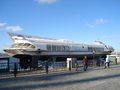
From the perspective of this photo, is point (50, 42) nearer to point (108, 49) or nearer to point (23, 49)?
point (23, 49)

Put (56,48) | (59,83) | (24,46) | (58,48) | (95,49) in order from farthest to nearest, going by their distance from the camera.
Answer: (95,49)
(58,48)
(56,48)
(24,46)
(59,83)

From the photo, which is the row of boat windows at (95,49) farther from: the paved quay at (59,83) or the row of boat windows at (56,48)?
the paved quay at (59,83)

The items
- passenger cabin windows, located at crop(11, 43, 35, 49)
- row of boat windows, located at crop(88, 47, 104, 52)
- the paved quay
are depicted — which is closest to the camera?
the paved quay

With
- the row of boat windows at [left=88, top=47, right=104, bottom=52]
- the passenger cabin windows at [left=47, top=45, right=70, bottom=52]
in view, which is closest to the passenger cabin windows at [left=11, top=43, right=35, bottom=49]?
the passenger cabin windows at [left=47, top=45, right=70, bottom=52]

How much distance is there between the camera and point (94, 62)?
41.5 m

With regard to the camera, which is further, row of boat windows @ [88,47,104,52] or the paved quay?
row of boat windows @ [88,47,104,52]

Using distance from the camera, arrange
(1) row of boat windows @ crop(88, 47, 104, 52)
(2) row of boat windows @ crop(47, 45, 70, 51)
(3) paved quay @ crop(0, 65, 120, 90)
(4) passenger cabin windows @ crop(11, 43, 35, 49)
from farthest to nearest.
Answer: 1. (1) row of boat windows @ crop(88, 47, 104, 52)
2. (2) row of boat windows @ crop(47, 45, 70, 51)
3. (4) passenger cabin windows @ crop(11, 43, 35, 49)
4. (3) paved quay @ crop(0, 65, 120, 90)

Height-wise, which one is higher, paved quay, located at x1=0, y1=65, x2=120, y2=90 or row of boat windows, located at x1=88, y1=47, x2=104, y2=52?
row of boat windows, located at x1=88, y1=47, x2=104, y2=52

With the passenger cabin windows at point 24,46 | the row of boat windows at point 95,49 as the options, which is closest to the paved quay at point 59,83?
the passenger cabin windows at point 24,46

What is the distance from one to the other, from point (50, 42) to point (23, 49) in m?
6.07

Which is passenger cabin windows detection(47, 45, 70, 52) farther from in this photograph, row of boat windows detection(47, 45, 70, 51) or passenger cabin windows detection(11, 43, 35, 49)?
passenger cabin windows detection(11, 43, 35, 49)

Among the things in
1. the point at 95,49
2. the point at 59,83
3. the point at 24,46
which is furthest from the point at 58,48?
the point at 59,83

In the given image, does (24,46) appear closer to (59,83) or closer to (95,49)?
(95,49)

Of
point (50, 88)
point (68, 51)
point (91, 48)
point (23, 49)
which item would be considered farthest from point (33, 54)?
point (50, 88)
